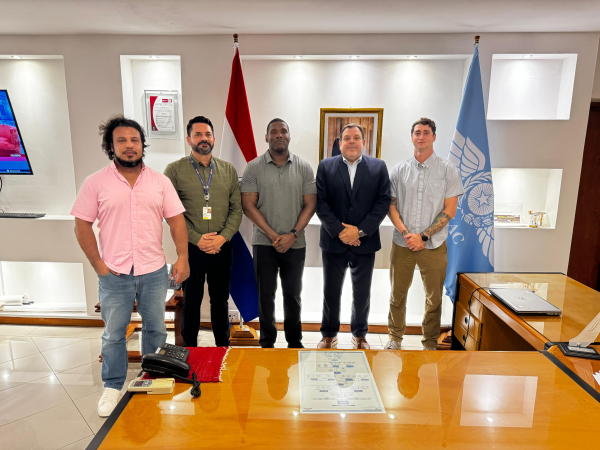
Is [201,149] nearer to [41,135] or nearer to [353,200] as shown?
[353,200]

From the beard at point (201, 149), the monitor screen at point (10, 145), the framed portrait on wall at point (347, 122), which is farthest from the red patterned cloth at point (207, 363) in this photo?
the monitor screen at point (10, 145)

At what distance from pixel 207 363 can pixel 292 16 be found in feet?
8.31

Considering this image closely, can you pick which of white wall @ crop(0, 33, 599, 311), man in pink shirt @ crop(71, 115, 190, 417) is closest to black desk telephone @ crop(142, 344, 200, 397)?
man in pink shirt @ crop(71, 115, 190, 417)

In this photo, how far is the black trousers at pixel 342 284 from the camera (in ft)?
9.18

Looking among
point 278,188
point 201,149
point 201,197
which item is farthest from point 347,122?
point 201,197

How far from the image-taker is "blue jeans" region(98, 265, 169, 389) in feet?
6.95

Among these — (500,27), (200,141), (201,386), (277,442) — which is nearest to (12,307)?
(200,141)

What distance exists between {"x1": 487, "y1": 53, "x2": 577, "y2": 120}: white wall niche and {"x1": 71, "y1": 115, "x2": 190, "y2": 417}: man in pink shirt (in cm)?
311

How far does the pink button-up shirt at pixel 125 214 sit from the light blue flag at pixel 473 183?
95.1 inches

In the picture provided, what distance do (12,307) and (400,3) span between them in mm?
4652

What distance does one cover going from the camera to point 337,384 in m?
1.35

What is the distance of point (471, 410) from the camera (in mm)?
1207

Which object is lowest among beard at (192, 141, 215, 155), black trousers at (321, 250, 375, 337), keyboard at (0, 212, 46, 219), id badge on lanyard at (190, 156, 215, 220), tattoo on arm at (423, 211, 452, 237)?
black trousers at (321, 250, 375, 337)

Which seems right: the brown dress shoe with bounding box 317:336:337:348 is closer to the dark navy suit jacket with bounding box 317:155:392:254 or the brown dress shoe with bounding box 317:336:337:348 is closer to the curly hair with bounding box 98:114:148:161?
the dark navy suit jacket with bounding box 317:155:392:254
